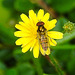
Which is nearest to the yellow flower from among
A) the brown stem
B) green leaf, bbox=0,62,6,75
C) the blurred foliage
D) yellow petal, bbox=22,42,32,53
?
yellow petal, bbox=22,42,32,53

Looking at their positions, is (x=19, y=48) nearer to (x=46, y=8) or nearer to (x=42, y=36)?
(x=46, y=8)

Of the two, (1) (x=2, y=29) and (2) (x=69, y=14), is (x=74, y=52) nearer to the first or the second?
(2) (x=69, y=14)

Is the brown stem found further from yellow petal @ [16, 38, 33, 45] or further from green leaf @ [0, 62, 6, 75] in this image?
yellow petal @ [16, 38, 33, 45]

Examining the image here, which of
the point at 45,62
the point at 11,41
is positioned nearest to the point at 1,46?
the point at 11,41

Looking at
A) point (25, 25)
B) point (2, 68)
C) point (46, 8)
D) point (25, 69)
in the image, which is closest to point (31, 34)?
point (25, 25)

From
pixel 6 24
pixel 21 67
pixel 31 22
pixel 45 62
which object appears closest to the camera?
pixel 31 22

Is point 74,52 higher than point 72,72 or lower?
higher

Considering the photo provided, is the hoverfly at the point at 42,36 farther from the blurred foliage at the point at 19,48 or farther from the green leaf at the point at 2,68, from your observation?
the green leaf at the point at 2,68
